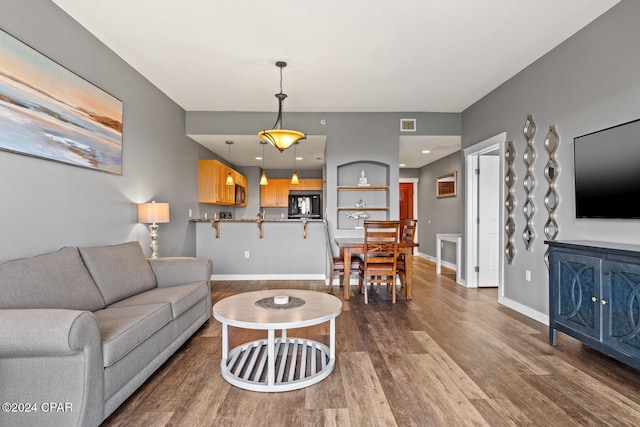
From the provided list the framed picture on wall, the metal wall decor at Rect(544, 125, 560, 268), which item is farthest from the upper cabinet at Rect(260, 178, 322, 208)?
the metal wall decor at Rect(544, 125, 560, 268)

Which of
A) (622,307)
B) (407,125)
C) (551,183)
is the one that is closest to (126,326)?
(622,307)

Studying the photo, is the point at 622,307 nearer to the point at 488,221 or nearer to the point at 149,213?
the point at 488,221

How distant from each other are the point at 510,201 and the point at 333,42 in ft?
8.75

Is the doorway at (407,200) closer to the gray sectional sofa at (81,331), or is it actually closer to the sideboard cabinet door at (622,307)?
the sideboard cabinet door at (622,307)

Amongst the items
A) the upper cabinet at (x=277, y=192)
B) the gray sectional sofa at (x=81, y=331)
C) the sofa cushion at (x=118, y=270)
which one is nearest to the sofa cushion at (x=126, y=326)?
the gray sectional sofa at (x=81, y=331)

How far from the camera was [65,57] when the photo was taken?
8.64ft

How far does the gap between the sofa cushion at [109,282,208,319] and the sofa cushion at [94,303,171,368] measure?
112mm

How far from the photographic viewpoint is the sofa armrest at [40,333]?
1.39 metres

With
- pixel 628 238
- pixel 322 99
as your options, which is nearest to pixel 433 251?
pixel 322 99

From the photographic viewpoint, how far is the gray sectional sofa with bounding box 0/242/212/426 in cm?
144

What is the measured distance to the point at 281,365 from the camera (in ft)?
7.66

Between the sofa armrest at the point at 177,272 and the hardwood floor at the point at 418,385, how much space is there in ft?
1.65

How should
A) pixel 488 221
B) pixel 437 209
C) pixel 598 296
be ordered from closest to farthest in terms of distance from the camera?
1. pixel 598 296
2. pixel 488 221
3. pixel 437 209

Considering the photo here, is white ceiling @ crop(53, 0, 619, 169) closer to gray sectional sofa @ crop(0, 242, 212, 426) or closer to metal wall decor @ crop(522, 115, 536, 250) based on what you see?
metal wall decor @ crop(522, 115, 536, 250)
